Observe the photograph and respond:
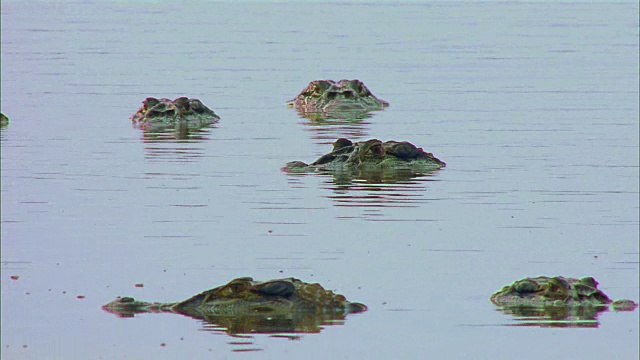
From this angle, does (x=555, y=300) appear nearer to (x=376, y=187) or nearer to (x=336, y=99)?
(x=376, y=187)

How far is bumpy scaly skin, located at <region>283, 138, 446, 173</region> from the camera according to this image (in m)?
30.2

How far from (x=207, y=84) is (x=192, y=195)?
89.7ft

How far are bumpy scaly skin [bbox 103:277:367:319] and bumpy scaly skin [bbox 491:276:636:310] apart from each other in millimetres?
1595

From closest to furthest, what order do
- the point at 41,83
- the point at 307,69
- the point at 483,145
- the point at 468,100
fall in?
1. the point at 483,145
2. the point at 468,100
3. the point at 41,83
4. the point at 307,69

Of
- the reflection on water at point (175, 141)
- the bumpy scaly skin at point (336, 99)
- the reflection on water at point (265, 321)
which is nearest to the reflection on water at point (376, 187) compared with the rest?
the reflection on water at point (175, 141)

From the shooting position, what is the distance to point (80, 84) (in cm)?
5206

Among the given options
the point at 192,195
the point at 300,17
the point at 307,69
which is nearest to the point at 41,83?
the point at 307,69

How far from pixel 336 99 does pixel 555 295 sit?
2505 centimetres

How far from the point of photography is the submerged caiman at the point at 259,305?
17.5 metres

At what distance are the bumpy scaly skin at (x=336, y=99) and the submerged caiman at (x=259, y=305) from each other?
950 inches

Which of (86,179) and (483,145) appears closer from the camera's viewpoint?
(86,179)

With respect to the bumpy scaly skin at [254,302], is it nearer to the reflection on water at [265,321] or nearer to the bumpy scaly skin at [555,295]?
the reflection on water at [265,321]

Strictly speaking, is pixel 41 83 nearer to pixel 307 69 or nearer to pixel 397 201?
pixel 307 69

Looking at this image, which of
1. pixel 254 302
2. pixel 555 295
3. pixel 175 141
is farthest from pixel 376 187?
pixel 254 302
